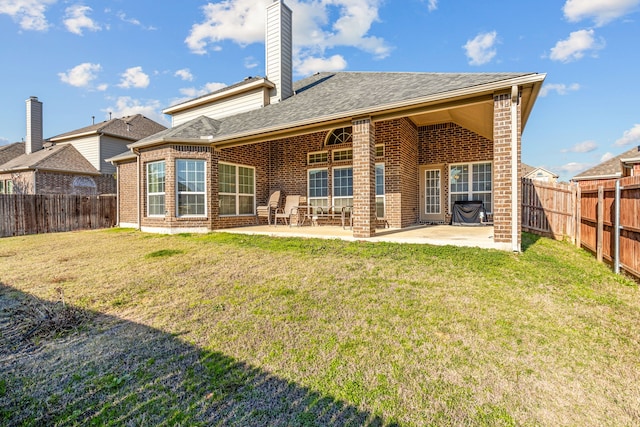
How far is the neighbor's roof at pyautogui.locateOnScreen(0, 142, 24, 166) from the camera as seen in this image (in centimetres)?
2147

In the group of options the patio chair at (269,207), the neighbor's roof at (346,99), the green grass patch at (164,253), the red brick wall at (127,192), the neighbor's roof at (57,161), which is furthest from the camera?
the neighbor's roof at (57,161)

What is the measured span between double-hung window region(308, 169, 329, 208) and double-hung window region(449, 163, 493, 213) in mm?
4239

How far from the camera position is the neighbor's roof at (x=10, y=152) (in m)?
21.5

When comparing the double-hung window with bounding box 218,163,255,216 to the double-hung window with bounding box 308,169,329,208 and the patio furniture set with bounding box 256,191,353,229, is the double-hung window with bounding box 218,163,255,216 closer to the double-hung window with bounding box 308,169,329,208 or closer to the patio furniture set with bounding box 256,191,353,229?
the patio furniture set with bounding box 256,191,353,229

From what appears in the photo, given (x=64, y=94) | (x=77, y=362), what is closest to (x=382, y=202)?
(x=77, y=362)

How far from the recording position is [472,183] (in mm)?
A: 10195

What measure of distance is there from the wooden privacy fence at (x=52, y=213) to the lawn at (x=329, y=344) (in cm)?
907

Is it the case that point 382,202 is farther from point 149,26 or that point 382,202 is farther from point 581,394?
point 149,26

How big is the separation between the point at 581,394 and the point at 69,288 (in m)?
6.08

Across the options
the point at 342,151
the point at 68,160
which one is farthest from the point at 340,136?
the point at 68,160

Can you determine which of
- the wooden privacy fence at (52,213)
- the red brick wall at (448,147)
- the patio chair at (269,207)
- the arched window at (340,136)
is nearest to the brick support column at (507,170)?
the red brick wall at (448,147)

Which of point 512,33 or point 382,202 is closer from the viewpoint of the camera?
point 382,202

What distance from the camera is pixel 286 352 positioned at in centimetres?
274

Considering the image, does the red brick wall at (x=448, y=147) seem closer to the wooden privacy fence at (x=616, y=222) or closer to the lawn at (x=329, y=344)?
the wooden privacy fence at (x=616, y=222)
